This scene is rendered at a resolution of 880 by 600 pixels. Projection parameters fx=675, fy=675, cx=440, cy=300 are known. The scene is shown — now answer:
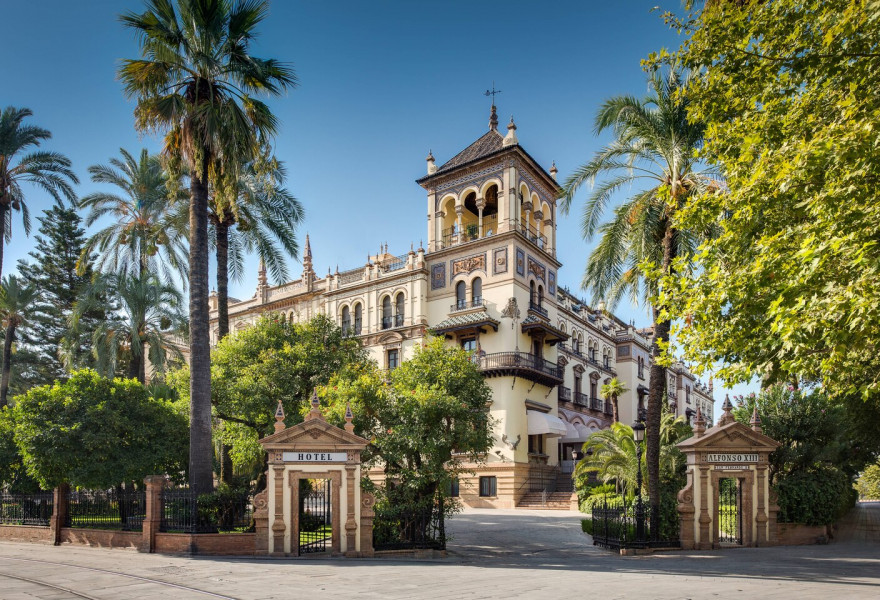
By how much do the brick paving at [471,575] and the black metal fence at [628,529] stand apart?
1.58ft

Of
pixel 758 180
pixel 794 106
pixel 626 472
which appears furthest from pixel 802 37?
pixel 626 472

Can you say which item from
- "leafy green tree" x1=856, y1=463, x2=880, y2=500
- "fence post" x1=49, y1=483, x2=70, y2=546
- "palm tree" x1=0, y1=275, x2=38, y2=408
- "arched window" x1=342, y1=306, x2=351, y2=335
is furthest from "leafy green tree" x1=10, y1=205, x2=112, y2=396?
"leafy green tree" x1=856, y1=463, x2=880, y2=500

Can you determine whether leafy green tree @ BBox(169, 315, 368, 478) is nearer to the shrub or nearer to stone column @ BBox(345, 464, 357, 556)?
stone column @ BBox(345, 464, 357, 556)

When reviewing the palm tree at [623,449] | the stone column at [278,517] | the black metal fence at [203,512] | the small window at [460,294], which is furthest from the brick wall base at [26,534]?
the small window at [460,294]

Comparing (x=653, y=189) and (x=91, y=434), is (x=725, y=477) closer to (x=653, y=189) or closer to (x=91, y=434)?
(x=653, y=189)

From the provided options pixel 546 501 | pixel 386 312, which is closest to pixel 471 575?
pixel 546 501

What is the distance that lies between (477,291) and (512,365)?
4982mm

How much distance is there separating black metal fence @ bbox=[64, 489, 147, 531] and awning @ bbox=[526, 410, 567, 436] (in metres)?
22.8

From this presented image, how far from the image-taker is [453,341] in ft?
129

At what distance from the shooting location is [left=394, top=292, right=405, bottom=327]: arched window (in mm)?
41375

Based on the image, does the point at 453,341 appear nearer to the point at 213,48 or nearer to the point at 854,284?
the point at 213,48

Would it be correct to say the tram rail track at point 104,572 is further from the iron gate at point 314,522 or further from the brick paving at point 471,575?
the iron gate at point 314,522

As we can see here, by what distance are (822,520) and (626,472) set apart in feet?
25.4

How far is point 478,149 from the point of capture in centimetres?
4156
